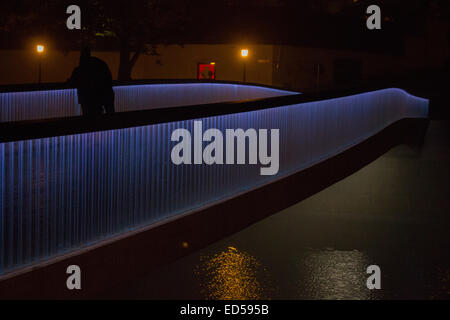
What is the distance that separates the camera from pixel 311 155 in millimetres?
12898

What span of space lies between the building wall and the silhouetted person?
38.1 m

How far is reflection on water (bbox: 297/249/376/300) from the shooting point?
6938mm

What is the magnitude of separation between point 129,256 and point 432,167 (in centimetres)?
1356

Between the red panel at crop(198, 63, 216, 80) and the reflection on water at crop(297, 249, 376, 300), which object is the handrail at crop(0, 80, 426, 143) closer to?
the reflection on water at crop(297, 249, 376, 300)

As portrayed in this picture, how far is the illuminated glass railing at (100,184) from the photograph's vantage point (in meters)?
5.82

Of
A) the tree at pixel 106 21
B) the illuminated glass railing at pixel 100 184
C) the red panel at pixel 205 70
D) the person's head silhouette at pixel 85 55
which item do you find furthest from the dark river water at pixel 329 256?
the red panel at pixel 205 70

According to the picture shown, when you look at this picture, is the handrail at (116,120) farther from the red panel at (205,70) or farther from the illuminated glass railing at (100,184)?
the red panel at (205,70)

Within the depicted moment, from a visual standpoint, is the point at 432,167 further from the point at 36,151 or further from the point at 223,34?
the point at 223,34

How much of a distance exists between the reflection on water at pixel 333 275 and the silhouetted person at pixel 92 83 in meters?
6.86

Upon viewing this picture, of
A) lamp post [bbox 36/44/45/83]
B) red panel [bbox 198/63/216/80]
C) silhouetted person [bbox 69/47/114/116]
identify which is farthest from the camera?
red panel [bbox 198/63/216/80]

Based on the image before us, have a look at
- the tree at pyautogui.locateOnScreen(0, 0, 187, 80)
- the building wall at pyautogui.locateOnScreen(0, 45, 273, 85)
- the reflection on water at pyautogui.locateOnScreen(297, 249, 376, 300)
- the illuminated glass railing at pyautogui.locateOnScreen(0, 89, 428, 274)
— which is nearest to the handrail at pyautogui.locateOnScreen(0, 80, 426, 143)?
the illuminated glass railing at pyautogui.locateOnScreen(0, 89, 428, 274)

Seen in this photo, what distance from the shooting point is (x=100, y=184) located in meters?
6.95

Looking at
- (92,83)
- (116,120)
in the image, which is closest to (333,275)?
(116,120)

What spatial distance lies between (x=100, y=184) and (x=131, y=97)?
15.5 metres
